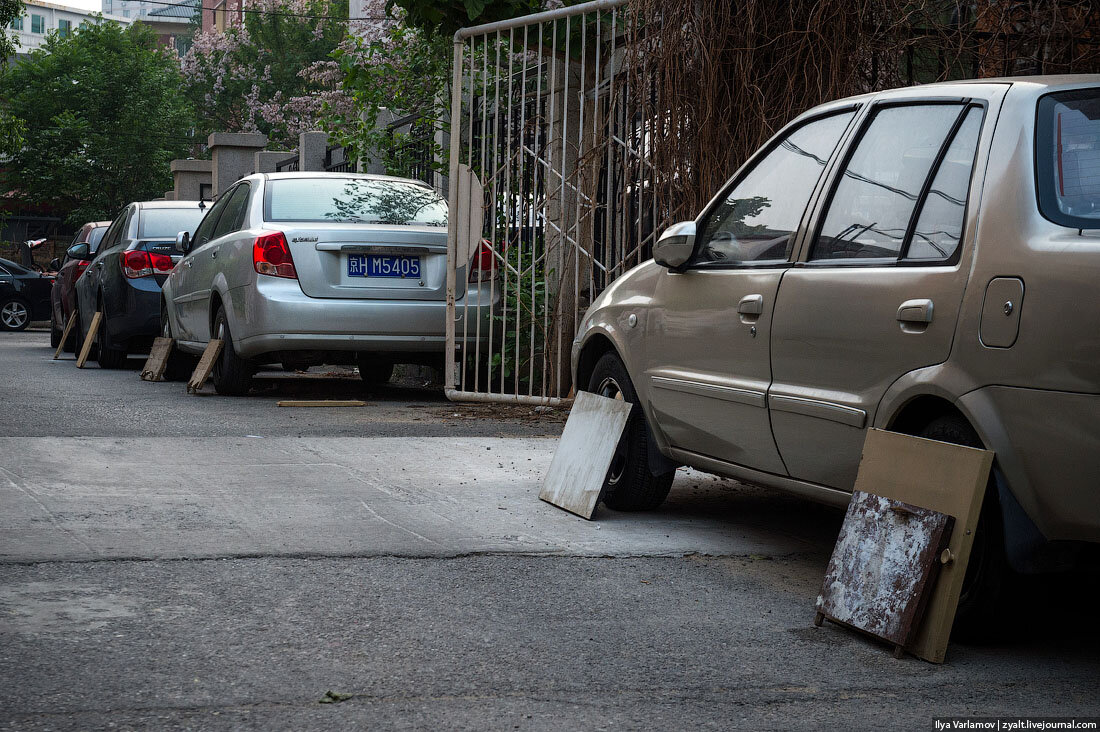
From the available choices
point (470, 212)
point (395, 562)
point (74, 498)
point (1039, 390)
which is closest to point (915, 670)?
point (1039, 390)

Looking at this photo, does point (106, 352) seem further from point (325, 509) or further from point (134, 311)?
point (325, 509)

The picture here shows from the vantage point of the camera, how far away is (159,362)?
11773 millimetres

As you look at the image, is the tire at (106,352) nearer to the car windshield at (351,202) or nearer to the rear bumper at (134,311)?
the rear bumper at (134,311)

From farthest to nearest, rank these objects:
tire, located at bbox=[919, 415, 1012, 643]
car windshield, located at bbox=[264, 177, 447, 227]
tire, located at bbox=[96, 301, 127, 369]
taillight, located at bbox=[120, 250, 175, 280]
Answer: tire, located at bbox=[96, 301, 127, 369]
taillight, located at bbox=[120, 250, 175, 280]
car windshield, located at bbox=[264, 177, 447, 227]
tire, located at bbox=[919, 415, 1012, 643]

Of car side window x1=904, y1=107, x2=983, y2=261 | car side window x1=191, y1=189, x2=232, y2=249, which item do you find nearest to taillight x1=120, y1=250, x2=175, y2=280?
car side window x1=191, y1=189, x2=232, y2=249

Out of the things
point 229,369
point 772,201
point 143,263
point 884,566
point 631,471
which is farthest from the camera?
point 143,263

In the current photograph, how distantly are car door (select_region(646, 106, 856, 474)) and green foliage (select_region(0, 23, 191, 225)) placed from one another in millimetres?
46871

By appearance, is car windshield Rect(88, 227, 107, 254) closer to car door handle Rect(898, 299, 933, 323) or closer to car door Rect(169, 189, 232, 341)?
car door Rect(169, 189, 232, 341)

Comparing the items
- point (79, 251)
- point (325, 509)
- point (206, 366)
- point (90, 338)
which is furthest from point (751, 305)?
point (79, 251)

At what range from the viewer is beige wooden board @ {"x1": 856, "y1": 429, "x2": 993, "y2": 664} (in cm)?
343

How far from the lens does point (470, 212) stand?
8.95 meters

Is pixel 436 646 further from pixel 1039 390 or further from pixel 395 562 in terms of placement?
pixel 1039 390

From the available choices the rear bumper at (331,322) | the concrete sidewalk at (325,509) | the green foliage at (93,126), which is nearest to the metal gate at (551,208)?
the rear bumper at (331,322)

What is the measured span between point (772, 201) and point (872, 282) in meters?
0.88
